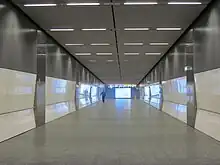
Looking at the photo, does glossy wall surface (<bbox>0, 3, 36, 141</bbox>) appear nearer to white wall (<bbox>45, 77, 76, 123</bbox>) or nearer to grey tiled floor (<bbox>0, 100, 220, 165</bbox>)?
grey tiled floor (<bbox>0, 100, 220, 165</bbox>)

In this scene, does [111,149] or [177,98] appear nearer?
[111,149]

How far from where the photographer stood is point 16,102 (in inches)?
381

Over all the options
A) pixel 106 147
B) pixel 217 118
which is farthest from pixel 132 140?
pixel 217 118

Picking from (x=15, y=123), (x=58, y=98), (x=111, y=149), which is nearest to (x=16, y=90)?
(x=15, y=123)

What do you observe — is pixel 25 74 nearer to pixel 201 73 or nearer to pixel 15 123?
pixel 15 123

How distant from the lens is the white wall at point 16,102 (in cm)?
856

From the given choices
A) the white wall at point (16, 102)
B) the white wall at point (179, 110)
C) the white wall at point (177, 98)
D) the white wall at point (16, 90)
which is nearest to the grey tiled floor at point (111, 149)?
the white wall at point (16, 102)

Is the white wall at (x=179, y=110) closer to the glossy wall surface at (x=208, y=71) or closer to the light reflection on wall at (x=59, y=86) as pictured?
the glossy wall surface at (x=208, y=71)

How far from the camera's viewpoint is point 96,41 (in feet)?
49.6

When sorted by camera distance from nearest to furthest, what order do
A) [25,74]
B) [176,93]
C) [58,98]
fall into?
[25,74] → [176,93] → [58,98]

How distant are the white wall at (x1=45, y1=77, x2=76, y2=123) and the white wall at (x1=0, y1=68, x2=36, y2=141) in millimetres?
2578

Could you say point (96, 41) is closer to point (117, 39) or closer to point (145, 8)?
point (117, 39)

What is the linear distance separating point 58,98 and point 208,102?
9.15m

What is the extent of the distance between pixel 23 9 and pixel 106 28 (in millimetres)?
3608
